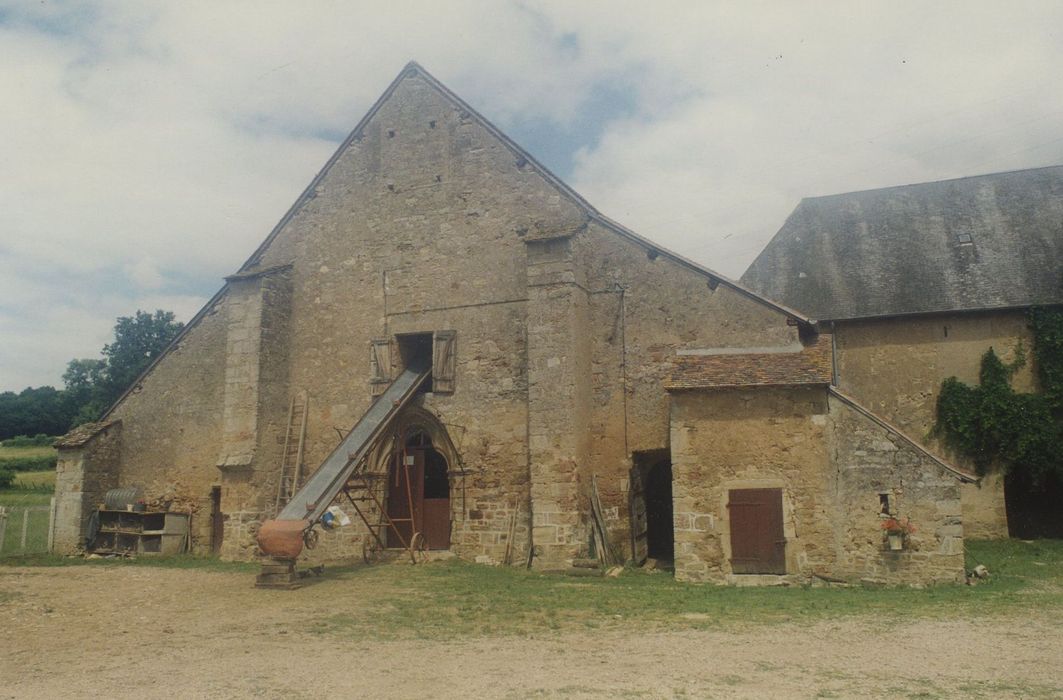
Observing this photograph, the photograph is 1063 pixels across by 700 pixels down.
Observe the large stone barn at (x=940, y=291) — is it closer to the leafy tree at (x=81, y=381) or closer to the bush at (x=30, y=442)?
the leafy tree at (x=81, y=381)

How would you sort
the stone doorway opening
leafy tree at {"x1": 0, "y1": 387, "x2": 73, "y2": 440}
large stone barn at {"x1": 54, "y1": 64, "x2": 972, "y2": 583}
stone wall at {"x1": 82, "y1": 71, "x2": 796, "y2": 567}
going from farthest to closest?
leafy tree at {"x1": 0, "y1": 387, "x2": 73, "y2": 440} → the stone doorway opening → stone wall at {"x1": 82, "y1": 71, "x2": 796, "y2": 567} → large stone barn at {"x1": 54, "y1": 64, "x2": 972, "y2": 583}

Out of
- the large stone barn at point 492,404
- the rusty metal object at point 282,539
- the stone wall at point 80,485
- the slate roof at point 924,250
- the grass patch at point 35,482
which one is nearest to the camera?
the rusty metal object at point 282,539

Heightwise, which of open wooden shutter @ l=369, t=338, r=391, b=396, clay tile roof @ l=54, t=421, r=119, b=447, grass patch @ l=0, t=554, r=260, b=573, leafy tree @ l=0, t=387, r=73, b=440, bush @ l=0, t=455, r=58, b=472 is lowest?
grass patch @ l=0, t=554, r=260, b=573

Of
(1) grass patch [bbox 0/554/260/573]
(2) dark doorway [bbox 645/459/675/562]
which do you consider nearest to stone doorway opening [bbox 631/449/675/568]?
(2) dark doorway [bbox 645/459/675/562]

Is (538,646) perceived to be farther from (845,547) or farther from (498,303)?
(498,303)

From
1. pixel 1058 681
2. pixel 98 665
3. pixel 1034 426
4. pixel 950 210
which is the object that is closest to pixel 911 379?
pixel 1034 426

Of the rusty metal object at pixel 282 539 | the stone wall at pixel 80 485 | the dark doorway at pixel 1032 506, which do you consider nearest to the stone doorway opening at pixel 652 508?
the rusty metal object at pixel 282 539

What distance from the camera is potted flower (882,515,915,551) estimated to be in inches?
439

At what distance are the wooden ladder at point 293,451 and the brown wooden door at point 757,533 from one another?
28.8ft

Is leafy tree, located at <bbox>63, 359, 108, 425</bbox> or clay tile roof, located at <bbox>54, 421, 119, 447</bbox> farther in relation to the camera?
leafy tree, located at <bbox>63, 359, 108, 425</bbox>

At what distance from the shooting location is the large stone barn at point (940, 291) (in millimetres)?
18938

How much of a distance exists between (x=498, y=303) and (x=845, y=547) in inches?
294

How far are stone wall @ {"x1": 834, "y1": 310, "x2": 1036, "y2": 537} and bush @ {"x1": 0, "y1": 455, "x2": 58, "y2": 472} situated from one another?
129 ft

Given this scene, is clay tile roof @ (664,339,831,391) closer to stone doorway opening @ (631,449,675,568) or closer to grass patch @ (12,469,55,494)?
stone doorway opening @ (631,449,675,568)
